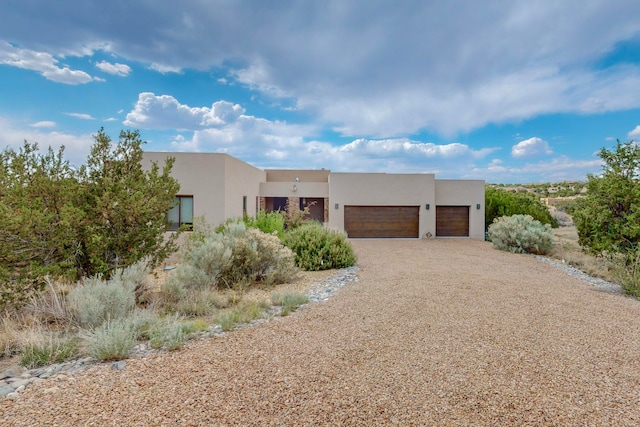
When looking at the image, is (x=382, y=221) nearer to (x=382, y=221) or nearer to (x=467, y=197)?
(x=382, y=221)

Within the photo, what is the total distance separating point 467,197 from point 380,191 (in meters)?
5.11

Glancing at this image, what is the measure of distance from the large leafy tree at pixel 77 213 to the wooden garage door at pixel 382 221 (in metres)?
12.4

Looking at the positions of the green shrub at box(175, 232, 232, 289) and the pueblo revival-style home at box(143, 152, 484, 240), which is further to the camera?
the pueblo revival-style home at box(143, 152, 484, 240)

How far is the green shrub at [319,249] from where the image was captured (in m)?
10.0

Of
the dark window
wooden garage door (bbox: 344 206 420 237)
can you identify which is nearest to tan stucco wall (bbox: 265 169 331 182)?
wooden garage door (bbox: 344 206 420 237)

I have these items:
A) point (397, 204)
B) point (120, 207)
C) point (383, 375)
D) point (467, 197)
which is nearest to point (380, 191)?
point (397, 204)

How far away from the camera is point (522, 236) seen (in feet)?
46.0

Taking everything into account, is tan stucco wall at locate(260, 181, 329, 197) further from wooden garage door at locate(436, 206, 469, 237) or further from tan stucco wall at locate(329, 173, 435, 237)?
wooden garage door at locate(436, 206, 469, 237)

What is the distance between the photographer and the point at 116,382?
327cm

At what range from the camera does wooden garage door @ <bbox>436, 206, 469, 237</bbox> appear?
19.0 metres

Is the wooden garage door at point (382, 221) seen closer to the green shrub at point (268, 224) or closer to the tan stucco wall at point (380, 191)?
the tan stucco wall at point (380, 191)

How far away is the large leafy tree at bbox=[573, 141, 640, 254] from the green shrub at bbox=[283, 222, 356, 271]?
23.3ft

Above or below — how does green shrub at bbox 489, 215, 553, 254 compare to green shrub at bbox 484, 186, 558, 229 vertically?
below

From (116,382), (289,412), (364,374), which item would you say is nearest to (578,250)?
(364,374)
